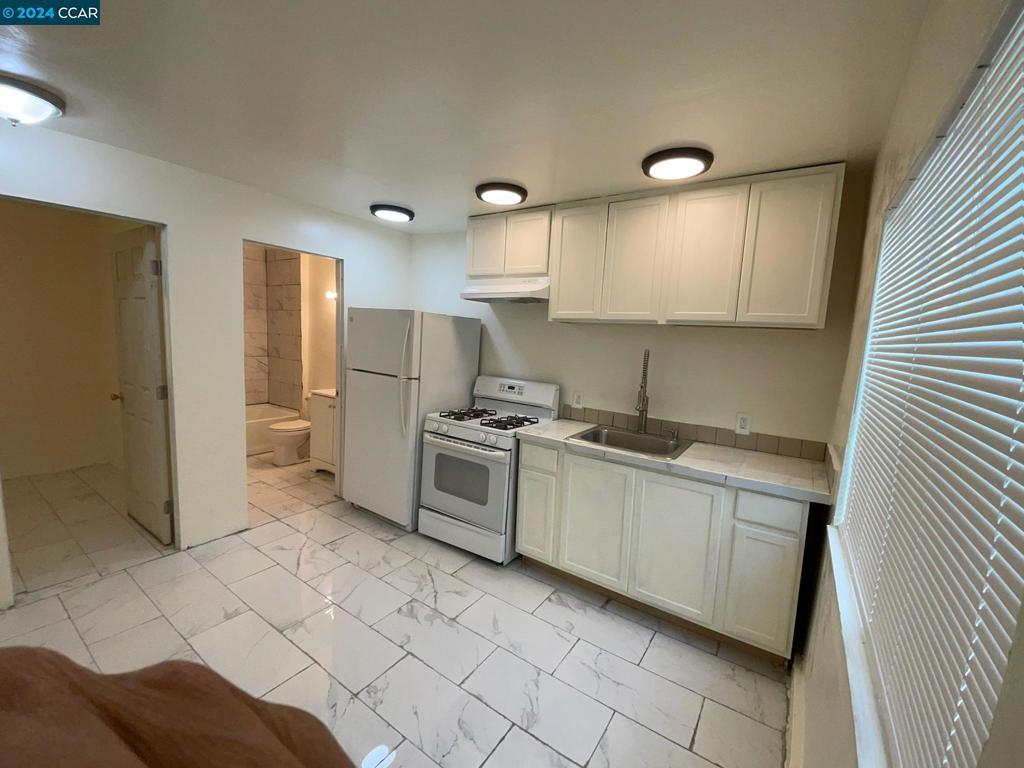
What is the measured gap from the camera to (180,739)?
0.69m

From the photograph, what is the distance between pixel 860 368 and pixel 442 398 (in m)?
2.55

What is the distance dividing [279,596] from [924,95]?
3363 mm

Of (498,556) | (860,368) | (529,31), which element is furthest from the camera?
(498,556)

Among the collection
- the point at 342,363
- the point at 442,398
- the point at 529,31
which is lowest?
the point at 442,398

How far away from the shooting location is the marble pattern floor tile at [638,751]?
5.04 feet

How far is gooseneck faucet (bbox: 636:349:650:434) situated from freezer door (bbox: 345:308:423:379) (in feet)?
5.19

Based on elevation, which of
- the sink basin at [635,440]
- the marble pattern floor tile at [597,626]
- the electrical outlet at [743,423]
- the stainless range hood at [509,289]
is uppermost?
the stainless range hood at [509,289]

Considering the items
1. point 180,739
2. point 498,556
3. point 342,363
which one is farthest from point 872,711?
point 342,363

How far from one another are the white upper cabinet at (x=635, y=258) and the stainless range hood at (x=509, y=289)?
0.45 m

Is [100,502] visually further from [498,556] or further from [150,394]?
[498,556]

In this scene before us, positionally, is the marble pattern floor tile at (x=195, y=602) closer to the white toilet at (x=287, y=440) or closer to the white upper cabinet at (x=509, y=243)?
the white toilet at (x=287, y=440)

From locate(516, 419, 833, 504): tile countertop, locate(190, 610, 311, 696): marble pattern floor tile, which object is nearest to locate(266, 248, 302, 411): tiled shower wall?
locate(190, 610, 311, 696): marble pattern floor tile

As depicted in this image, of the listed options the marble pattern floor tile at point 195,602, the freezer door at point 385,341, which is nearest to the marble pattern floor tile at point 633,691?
the marble pattern floor tile at point 195,602

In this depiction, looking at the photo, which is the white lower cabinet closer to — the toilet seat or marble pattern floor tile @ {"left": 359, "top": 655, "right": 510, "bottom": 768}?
marble pattern floor tile @ {"left": 359, "top": 655, "right": 510, "bottom": 768}
